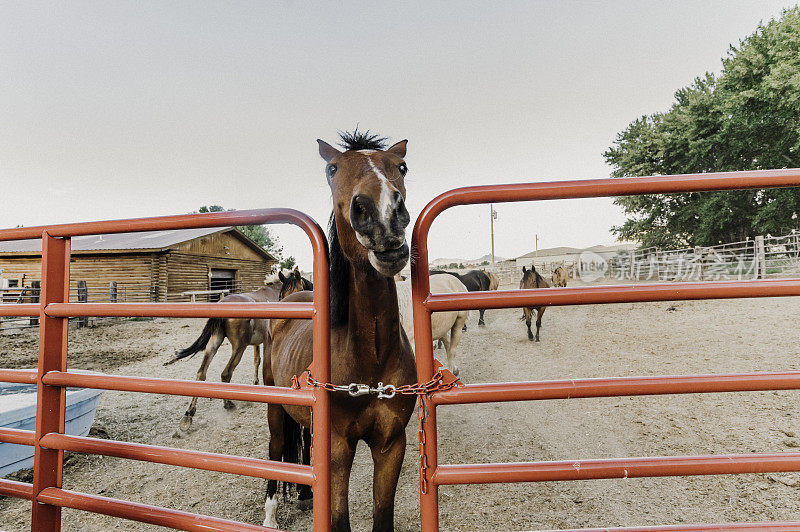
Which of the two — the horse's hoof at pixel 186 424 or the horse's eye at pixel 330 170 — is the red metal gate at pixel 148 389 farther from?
the horse's hoof at pixel 186 424

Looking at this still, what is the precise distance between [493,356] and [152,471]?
260 inches

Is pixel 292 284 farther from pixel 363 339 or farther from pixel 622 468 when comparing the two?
pixel 622 468

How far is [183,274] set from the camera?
18547 mm

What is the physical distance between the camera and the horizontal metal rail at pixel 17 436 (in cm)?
163

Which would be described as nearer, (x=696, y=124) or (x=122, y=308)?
(x=122, y=308)

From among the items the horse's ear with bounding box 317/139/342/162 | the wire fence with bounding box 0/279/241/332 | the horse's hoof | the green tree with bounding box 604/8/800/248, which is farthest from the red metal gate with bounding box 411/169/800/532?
the green tree with bounding box 604/8/800/248

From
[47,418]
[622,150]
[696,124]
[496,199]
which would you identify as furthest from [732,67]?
[47,418]

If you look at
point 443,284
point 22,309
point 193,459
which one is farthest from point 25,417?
point 443,284

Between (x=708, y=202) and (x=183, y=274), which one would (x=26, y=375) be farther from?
(x=708, y=202)

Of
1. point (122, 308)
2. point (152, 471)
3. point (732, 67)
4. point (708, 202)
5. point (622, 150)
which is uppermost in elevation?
point (732, 67)

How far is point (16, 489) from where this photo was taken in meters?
1.67

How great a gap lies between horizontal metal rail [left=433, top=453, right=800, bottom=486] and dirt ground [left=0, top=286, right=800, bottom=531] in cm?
194

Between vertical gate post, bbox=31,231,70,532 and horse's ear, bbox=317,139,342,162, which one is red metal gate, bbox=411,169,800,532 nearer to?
horse's ear, bbox=317,139,342,162

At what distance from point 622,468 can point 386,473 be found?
1.10 metres
